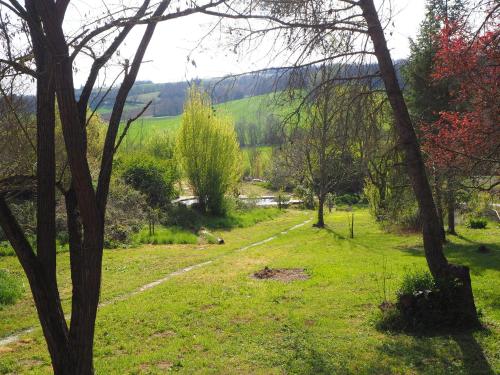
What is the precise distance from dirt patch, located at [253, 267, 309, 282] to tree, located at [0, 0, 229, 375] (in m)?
9.55

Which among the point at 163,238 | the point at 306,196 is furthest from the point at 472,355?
the point at 306,196

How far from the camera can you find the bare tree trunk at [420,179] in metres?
6.56

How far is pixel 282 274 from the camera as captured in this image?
13.1 meters

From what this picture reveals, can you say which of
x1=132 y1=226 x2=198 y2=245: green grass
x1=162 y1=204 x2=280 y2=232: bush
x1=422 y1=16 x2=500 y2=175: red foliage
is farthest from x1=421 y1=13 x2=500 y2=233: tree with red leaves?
x1=162 y1=204 x2=280 y2=232: bush

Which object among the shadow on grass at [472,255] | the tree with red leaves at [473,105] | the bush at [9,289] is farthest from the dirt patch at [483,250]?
the bush at [9,289]

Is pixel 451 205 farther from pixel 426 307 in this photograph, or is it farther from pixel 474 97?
pixel 426 307

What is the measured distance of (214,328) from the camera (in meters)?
8.27

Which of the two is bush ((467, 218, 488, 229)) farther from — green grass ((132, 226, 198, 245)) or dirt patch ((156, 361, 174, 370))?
dirt patch ((156, 361, 174, 370))

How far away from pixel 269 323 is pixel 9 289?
23.0 feet

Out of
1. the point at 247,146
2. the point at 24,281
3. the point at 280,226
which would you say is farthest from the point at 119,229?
the point at 247,146

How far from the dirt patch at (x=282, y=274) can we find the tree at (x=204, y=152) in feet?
60.2

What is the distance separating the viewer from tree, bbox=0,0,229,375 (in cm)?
288

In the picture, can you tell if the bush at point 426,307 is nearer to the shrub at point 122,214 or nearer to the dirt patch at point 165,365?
the dirt patch at point 165,365

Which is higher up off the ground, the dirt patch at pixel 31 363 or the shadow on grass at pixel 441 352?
the shadow on grass at pixel 441 352
